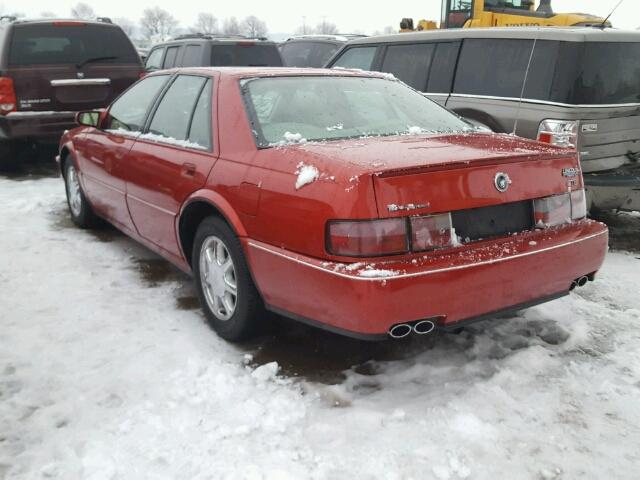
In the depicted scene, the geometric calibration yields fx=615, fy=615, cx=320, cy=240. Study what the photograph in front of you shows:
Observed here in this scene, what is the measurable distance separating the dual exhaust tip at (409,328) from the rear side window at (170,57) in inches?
379

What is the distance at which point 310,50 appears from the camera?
13133mm

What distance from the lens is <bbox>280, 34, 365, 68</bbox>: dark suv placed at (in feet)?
42.0

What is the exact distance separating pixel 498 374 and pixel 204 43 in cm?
873

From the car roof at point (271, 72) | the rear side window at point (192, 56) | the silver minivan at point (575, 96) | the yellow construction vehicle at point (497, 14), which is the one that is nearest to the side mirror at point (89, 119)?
the car roof at point (271, 72)

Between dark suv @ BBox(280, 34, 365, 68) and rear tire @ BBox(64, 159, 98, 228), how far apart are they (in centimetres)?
763

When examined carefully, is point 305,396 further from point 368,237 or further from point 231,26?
point 231,26

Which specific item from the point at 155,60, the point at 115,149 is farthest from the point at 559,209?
the point at 155,60

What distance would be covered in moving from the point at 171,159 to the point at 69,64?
16.7ft

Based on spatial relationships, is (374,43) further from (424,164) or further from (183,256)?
(424,164)

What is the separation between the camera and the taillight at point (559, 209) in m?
3.02

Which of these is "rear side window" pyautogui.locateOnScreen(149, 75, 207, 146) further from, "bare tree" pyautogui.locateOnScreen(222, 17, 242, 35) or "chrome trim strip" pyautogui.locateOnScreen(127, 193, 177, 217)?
"bare tree" pyautogui.locateOnScreen(222, 17, 242, 35)

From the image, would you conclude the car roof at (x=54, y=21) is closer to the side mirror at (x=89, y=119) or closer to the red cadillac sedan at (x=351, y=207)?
the side mirror at (x=89, y=119)

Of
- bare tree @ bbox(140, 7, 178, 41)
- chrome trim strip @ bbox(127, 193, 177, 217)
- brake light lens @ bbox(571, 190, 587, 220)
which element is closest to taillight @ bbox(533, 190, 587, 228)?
brake light lens @ bbox(571, 190, 587, 220)

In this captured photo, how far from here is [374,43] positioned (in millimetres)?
7031
